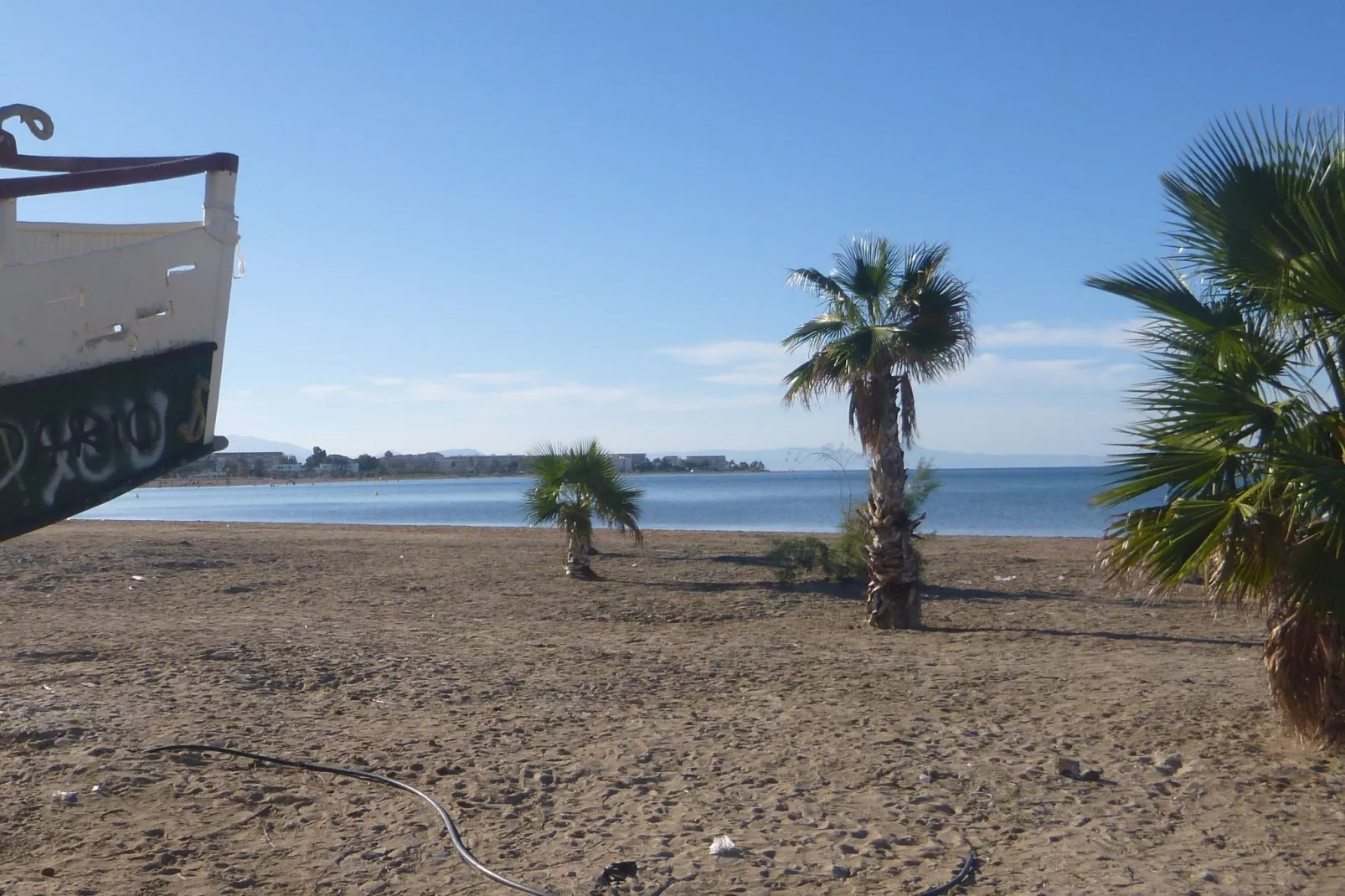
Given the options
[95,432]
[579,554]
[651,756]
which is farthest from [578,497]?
[95,432]

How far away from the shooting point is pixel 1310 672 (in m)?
6.60

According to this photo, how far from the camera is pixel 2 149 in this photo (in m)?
4.29

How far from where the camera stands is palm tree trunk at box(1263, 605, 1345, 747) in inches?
255

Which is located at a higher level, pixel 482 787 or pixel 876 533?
pixel 876 533

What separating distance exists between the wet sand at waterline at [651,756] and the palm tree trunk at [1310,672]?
0.24m

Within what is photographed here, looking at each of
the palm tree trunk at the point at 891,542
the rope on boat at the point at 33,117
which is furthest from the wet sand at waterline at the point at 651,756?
the rope on boat at the point at 33,117

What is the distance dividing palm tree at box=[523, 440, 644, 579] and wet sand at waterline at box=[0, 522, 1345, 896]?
16.9 ft

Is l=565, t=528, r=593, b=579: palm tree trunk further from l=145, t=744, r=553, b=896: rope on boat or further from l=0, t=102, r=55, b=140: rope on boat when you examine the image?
l=0, t=102, r=55, b=140: rope on boat

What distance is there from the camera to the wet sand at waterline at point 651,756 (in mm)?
4887

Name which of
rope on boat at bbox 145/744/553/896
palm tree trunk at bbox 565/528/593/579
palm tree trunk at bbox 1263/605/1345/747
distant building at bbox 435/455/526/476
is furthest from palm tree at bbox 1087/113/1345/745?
distant building at bbox 435/455/526/476

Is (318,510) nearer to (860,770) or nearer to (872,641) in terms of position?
(872,641)

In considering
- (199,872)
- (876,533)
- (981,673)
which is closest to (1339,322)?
(981,673)

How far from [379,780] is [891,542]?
26.2 ft

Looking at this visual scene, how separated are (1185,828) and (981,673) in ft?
13.0
